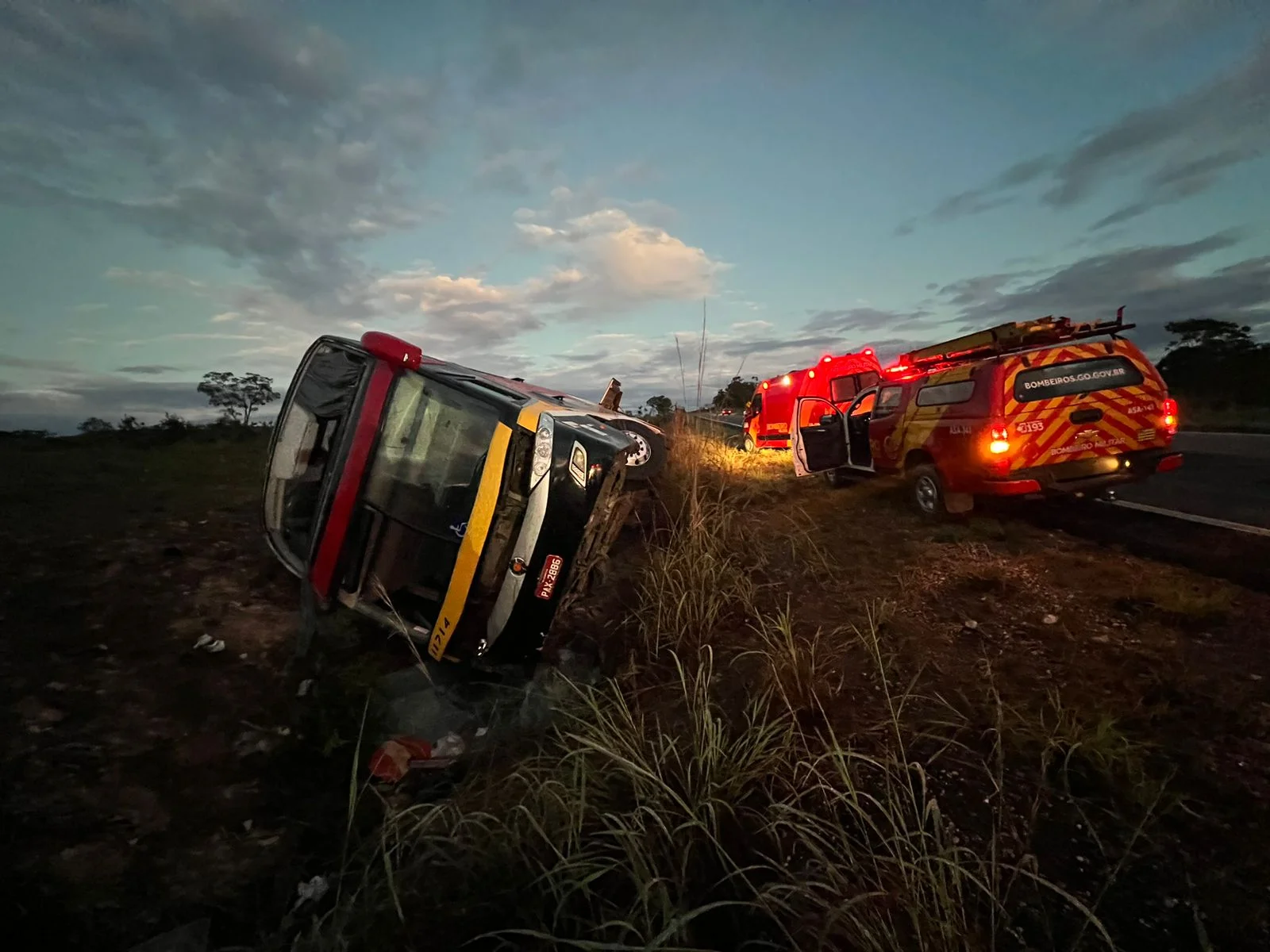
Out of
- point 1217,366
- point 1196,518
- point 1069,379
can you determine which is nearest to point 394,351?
point 1069,379

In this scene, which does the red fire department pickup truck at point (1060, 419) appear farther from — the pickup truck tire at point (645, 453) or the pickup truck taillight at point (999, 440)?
the pickup truck tire at point (645, 453)

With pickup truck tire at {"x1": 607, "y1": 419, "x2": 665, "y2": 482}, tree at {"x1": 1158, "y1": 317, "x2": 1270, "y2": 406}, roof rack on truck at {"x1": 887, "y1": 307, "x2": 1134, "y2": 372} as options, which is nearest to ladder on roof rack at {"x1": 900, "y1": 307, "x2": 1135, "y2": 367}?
roof rack on truck at {"x1": 887, "y1": 307, "x2": 1134, "y2": 372}

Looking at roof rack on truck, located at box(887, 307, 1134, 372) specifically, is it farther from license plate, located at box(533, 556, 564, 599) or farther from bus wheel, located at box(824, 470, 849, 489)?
license plate, located at box(533, 556, 564, 599)

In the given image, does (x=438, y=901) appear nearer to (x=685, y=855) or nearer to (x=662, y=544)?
(x=685, y=855)

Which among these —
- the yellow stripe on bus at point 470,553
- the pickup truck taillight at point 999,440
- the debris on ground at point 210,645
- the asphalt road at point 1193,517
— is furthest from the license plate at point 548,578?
the pickup truck taillight at point 999,440

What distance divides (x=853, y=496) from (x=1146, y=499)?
2.99m

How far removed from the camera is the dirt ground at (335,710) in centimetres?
201

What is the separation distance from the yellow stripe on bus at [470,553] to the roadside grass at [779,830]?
0.88 meters

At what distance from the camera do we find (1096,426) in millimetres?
5453

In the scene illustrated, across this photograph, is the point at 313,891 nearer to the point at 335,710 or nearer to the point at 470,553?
the point at 335,710

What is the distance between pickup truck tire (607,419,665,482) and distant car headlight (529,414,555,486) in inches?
89.8

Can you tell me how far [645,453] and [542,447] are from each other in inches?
112

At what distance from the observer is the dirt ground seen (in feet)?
→ 6.60

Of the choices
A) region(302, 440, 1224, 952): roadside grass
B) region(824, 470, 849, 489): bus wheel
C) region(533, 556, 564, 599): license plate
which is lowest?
region(302, 440, 1224, 952): roadside grass
